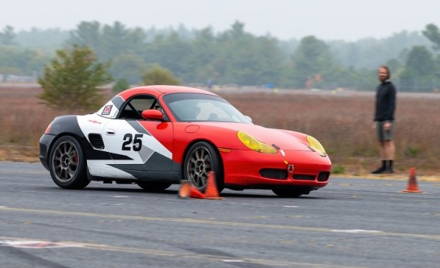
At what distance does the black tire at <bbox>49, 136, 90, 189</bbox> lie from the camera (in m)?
15.4

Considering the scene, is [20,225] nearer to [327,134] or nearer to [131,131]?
[131,131]

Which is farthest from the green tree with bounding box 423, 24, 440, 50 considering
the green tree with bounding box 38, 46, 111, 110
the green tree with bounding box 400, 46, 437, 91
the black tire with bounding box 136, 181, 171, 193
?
the black tire with bounding box 136, 181, 171, 193

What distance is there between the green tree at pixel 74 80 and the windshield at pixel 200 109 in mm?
30440

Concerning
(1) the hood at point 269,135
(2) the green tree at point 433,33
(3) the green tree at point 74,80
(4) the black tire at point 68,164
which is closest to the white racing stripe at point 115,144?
(4) the black tire at point 68,164

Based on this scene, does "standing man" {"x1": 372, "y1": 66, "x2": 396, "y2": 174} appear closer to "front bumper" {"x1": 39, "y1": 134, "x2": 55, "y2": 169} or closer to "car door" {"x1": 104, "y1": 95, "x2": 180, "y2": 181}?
"car door" {"x1": 104, "y1": 95, "x2": 180, "y2": 181}

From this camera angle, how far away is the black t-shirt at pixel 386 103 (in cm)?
2112

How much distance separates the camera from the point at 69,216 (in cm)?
1148

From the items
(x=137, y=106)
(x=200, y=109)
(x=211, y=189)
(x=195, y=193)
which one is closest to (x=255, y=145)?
(x=211, y=189)

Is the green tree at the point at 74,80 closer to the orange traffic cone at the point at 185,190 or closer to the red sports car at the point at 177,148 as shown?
the red sports car at the point at 177,148

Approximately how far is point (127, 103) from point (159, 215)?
414 centimetres

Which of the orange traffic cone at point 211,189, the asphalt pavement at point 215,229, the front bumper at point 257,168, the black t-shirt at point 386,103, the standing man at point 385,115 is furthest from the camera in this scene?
the black t-shirt at point 386,103

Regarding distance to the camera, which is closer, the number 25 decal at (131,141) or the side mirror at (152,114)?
the side mirror at (152,114)

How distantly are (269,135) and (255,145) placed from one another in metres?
0.37

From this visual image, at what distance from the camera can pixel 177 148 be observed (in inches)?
575
